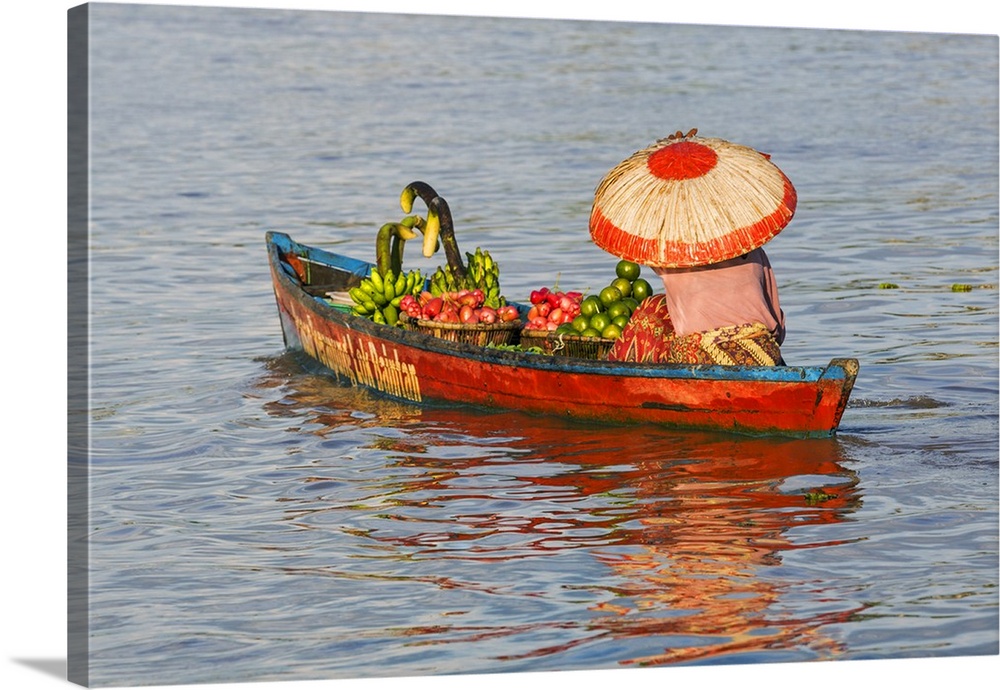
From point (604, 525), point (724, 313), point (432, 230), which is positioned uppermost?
point (432, 230)

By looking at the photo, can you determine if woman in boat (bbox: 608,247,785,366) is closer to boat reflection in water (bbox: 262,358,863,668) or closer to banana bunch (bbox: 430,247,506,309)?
boat reflection in water (bbox: 262,358,863,668)

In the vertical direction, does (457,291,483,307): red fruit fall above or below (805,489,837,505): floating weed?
above

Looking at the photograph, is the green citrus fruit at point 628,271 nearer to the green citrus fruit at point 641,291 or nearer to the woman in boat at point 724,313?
the green citrus fruit at point 641,291

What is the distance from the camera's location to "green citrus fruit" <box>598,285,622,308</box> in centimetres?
1027

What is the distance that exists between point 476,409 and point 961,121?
9512 millimetres

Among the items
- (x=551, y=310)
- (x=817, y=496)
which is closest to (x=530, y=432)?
(x=551, y=310)

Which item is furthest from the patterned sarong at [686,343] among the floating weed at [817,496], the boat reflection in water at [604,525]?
the floating weed at [817,496]

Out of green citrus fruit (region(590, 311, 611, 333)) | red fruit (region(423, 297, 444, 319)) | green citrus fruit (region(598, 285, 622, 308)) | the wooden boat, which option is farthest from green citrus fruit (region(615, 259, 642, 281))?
red fruit (region(423, 297, 444, 319))

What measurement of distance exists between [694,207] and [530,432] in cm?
172

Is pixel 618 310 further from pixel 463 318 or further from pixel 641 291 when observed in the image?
pixel 463 318

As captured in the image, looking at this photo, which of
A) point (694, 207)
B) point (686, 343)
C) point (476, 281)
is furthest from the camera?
point (476, 281)

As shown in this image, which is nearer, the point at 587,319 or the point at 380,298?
the point at 587,319

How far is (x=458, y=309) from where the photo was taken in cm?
1050

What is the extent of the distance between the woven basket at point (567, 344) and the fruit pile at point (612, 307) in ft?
→ 0.12
